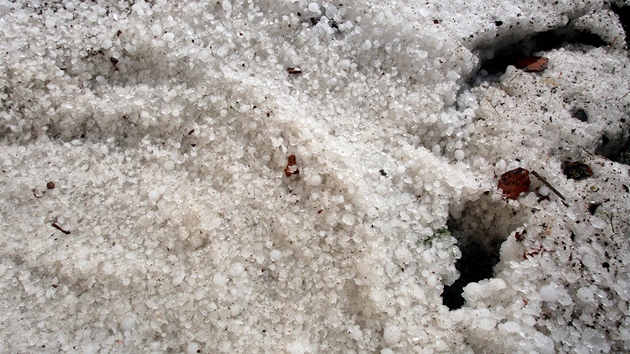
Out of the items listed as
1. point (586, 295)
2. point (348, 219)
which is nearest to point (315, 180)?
point (348, 219)

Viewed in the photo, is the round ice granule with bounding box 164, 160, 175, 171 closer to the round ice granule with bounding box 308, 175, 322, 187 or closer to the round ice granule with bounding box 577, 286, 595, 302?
the round ice granule with bounding box 308, 175, 322, 187

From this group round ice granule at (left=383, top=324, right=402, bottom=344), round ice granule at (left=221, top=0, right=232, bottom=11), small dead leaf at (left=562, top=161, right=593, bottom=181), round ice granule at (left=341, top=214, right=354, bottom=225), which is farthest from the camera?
round ice granule at (left=221, top=0, right=232, bottom=11)

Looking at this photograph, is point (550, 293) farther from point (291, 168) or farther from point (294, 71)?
point (294, 71)

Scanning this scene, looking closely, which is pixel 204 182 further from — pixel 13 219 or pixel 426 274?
pixel 426 274

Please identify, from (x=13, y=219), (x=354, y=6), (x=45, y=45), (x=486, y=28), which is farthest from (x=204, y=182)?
(x=486, y=28)

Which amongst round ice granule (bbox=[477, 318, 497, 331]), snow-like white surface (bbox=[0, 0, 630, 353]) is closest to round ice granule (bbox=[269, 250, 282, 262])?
snow-like white surface (bbox=[0, 0, 630, 353])

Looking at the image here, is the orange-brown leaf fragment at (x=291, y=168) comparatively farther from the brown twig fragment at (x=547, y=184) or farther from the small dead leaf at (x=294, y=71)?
the brown twig fragment at (x=547, y=184)
